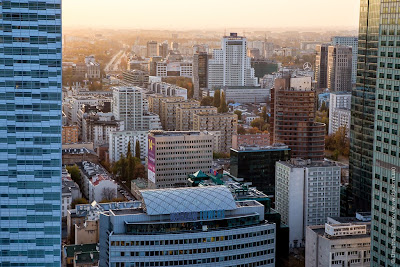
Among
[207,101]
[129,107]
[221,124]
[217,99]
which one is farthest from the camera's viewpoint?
[207,101]

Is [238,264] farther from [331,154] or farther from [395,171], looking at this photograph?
[331,154]

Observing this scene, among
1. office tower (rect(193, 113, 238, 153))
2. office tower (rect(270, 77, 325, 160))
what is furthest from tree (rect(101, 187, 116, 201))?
office tower (rect(193, 113, 238, 153))

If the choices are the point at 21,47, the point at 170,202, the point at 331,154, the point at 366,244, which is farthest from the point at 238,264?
the point at 331,154

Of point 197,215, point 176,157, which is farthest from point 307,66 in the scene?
point 197,215

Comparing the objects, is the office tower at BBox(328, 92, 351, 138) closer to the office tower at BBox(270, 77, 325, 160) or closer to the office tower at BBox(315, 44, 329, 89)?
the office tower at BBox(270, 77, 325, 160)

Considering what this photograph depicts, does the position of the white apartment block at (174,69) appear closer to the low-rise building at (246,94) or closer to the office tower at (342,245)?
the low-rise building at (246,94)

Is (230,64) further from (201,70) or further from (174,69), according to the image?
(174,69)
